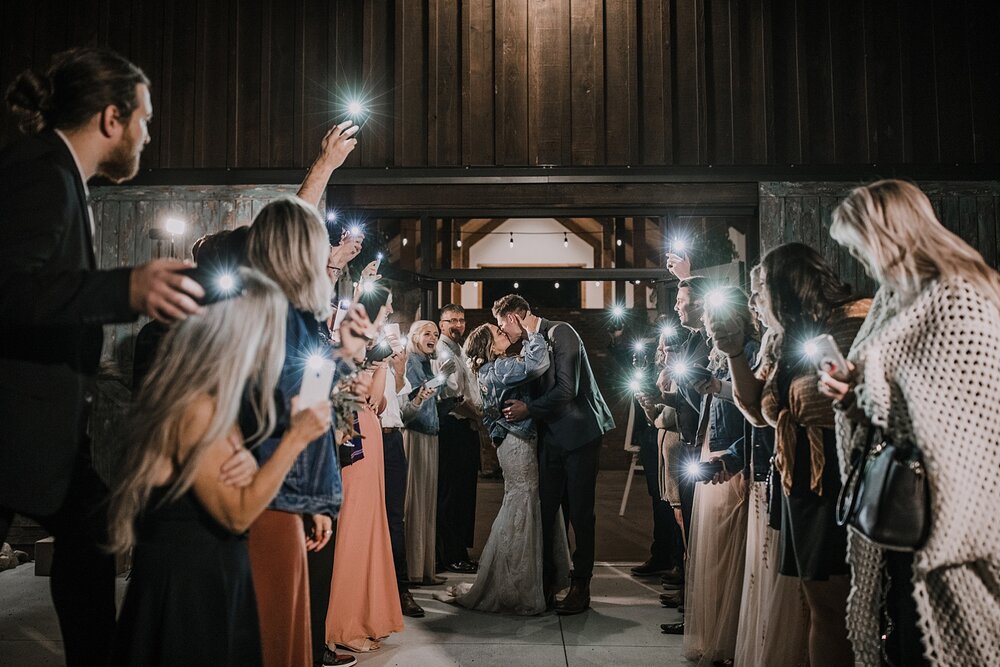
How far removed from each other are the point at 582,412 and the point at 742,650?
83.1 inches

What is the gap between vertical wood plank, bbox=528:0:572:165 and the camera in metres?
6.74

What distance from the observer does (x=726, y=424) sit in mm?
4043

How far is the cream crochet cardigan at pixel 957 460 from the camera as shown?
2057mm

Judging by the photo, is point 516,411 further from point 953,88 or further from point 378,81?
point 953,88

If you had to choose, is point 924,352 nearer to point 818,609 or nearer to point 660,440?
point 818,609

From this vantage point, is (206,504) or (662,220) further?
(662,220)

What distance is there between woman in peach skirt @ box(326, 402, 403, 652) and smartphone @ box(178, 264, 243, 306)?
200 centimetres

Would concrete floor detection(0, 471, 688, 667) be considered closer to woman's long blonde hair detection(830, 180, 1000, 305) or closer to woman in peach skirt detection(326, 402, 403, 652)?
woman in peach skirt detection(326, 402, 403, 652)

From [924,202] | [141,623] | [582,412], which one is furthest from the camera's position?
[582,412]

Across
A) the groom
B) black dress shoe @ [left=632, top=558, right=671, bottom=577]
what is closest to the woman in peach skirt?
the groom

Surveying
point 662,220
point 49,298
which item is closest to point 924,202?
point 49,298

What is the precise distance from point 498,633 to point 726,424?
1931 mm

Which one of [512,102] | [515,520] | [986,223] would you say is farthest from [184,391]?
[986,223]

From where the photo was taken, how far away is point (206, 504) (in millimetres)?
1896
